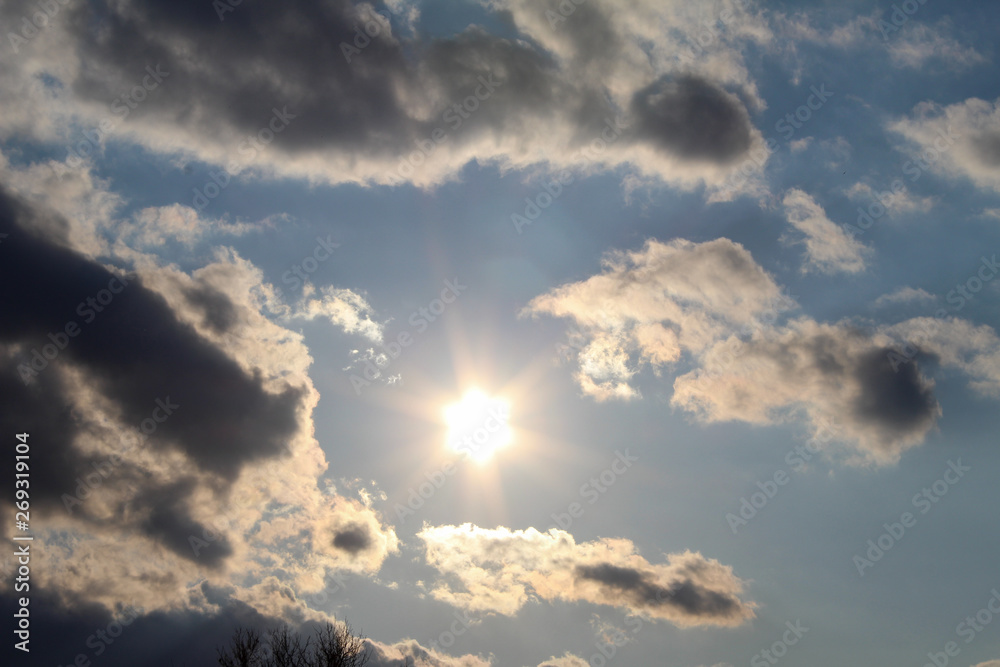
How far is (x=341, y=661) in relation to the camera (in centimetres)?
3981

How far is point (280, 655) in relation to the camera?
38.6m

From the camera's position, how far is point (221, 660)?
3753cm

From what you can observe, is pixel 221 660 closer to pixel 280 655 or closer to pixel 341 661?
pixel 280 655

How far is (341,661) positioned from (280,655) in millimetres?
3768

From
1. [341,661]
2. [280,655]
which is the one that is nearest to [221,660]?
[280,655]

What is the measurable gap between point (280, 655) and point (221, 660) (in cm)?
333

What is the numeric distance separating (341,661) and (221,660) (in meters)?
7.06
